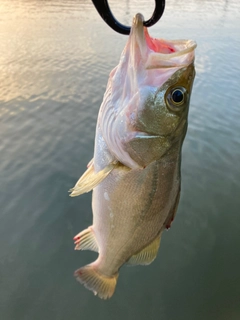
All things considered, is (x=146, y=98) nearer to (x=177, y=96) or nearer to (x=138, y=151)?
(x=177, y=96)

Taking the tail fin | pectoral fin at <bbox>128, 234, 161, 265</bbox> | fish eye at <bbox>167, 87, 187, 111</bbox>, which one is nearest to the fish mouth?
fish eye at <bbox>167, 87, 187, 111</bbox>

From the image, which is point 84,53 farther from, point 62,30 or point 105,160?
point 105,160

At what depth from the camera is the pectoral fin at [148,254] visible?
1.89 m

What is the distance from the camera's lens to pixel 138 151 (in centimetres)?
166

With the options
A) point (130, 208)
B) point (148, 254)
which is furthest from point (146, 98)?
point (148, 254)

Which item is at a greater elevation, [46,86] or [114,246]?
[114,246]

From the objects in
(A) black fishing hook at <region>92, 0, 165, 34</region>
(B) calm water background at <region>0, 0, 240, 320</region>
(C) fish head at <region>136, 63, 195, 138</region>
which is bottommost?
(B) calm water background at <region>0, 0, 240, 320</region>

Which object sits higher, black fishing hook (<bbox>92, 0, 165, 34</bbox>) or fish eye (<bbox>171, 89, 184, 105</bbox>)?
black fishing hook (<bbox>92, 0, 165, 34</bbox>)

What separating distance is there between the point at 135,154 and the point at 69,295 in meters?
2.43

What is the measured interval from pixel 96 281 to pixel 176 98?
4.04 ft

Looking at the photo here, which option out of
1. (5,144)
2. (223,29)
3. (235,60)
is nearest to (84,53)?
(235,60)

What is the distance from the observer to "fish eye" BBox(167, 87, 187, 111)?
154 centimetres

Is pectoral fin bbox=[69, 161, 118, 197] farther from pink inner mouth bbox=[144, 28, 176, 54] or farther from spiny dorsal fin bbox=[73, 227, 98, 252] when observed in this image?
pink inner mouth bbox=[144, 28, 176, 54]

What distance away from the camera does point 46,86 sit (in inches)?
308
